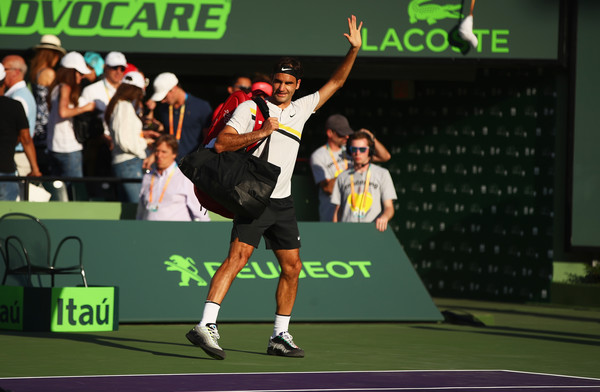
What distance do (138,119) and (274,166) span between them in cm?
535

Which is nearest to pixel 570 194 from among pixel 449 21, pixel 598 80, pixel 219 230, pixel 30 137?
pixel 598 80

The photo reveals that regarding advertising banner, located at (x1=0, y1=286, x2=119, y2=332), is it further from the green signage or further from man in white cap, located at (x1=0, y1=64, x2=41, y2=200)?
man in white cap, located at (x1=0, y1=64, x2=41, y2=200)

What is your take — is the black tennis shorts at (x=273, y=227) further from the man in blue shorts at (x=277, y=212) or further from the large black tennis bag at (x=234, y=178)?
the large black tennis bag at (x=234, y=178)

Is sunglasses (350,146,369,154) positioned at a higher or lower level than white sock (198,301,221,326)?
higher

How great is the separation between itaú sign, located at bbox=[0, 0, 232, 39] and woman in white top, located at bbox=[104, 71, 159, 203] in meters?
1.85

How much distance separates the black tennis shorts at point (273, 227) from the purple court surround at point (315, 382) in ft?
4.25

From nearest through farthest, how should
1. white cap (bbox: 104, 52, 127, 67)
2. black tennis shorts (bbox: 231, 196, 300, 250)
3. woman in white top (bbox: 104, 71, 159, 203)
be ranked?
black tennis shorts (bbox: 231, 196, 300, 250)
woman in white top (bbox: 104, 71, 159, 203)
white cap (bbox: 104, 52, 127, 67)

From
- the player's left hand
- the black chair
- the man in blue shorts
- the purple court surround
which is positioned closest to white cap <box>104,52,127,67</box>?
the black chair

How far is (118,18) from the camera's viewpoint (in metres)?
16.2

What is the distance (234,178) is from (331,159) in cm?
600

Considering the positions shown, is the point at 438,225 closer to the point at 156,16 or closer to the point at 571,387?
the point at 156,16

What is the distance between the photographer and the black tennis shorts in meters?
9.44

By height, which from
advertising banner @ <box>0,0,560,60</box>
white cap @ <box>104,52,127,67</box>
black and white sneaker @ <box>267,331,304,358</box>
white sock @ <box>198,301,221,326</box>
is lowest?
black and white sneaker @ <box>267,331,304,358</box>

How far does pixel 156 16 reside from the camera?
53.3 feet
